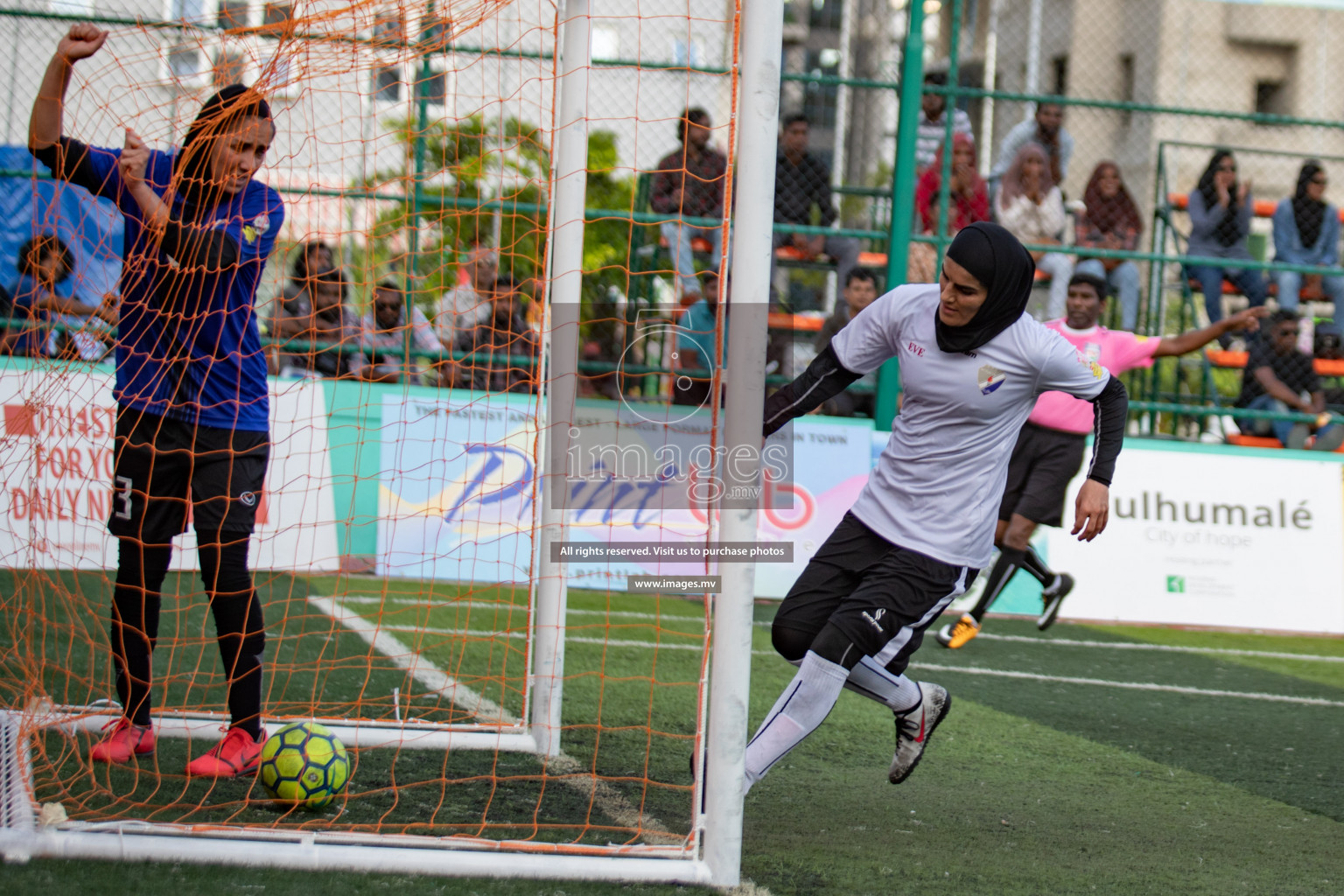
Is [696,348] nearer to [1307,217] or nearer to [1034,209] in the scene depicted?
[1034,209]

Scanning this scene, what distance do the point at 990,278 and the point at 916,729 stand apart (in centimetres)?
150

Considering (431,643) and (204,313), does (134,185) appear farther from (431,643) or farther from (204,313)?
(431,643)

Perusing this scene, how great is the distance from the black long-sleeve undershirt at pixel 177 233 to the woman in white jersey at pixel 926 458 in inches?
67.1

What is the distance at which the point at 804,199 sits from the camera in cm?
1032

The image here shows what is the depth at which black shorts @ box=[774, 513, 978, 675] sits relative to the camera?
3.75 metres

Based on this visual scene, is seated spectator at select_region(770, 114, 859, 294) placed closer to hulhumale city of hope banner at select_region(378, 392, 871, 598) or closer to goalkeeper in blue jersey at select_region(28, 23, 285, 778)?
hulhumale city of hope banner at select_region(378, 392, 871, 598)

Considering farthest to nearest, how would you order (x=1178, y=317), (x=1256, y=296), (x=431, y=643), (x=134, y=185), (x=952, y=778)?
(x=1178, y=317), (x=1256, y=296), (x=431, y=643), (x=952, y=778), (x=134, y=185)

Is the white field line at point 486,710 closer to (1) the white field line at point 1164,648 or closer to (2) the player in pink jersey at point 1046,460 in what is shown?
(2) the player in pink jersey at point 1046,460

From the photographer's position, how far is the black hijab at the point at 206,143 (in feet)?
12.7

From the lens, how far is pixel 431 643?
255 inches

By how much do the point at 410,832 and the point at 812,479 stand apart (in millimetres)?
6128

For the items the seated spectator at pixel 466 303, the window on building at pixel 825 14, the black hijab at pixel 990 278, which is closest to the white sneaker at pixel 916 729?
the black hijab at pixel 990 278

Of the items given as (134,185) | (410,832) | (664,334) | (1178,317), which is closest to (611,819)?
(410,832)

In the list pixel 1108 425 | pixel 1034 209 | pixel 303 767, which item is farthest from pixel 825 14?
pixel 303 767
